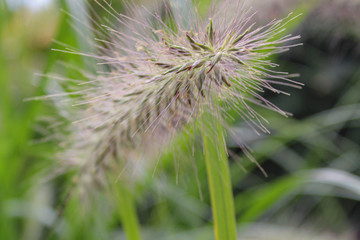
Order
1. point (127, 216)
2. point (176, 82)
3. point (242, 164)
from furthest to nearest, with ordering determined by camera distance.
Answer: point (242, 164) → point (127, 216) → point (176, 82)

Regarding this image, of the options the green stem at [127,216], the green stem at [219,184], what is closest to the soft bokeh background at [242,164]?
the green stem at [127,216]

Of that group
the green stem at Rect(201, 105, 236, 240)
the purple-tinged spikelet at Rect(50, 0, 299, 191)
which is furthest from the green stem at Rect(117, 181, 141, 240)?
the green stem at Rect(201, 105, 236, 240)

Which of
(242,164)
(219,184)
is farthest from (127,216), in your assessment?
(242,164)

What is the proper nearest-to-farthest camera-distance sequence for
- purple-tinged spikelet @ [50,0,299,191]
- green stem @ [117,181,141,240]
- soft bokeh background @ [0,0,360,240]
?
purple-tinged spikelet @ [50,0,299,191] < green stem @ [117,181,141,240] < soft bokeh background @ [0,0,360,240]

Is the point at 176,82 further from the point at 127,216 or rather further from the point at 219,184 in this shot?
the point at 127,216

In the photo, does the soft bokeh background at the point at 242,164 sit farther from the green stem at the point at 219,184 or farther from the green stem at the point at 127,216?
the green stem at the point at 219,184

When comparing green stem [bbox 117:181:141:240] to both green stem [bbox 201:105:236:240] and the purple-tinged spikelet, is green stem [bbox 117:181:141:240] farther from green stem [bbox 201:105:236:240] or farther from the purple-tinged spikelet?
green stem [bbox 201:105:236:240]
